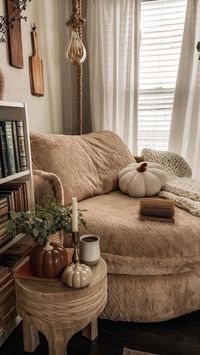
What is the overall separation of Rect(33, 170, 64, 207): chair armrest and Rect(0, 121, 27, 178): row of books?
11 cm

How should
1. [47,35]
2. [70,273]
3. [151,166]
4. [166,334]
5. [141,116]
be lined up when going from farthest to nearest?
[141,116], [47,35], [151,166], [166,334], [70,273]

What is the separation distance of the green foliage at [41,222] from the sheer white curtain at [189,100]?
167cm

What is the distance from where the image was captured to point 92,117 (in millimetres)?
2559

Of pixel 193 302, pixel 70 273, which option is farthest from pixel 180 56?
pixel 70 273

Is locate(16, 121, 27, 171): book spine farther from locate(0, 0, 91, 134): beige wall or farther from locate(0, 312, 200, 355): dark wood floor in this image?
locate(0, 312, 200, 355): dark wood floor

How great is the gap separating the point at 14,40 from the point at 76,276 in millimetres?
1467

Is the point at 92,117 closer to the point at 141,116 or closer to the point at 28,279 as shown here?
the point at 141,116

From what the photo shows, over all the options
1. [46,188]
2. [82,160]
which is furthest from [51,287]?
[82,160]

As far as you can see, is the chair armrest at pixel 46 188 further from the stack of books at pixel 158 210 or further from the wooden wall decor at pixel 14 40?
the wooden wall decor at pixel 14 40

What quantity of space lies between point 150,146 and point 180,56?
828 mm

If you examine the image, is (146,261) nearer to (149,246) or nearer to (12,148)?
(149,246)

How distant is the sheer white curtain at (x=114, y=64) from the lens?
7.48 feet

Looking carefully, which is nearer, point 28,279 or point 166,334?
point 28,279

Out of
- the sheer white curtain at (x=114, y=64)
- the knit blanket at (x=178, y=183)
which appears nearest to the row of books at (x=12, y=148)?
the knit blanket at (x=178, y=183)
